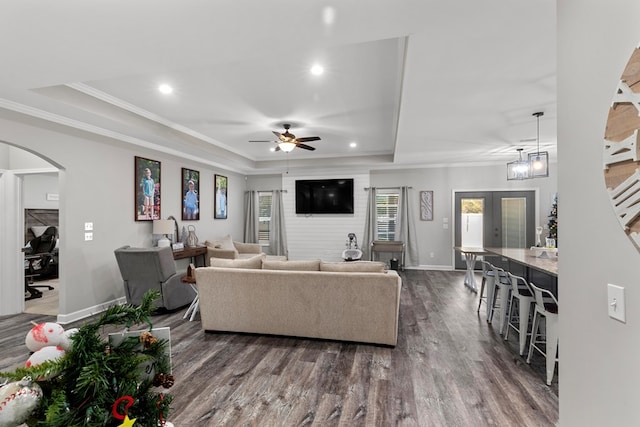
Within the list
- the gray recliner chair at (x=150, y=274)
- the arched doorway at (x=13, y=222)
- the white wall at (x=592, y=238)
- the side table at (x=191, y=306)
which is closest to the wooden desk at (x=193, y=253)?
the gray recliner chair at (x=150, y=274)

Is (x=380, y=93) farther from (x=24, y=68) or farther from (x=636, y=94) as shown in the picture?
(x=24, y=68)

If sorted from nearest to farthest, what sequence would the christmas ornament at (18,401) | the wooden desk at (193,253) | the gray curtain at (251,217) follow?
1. the christmas ornament at (18,401)
2. the wooden desk at (193,253)
3. the gray curtain at (251,217)

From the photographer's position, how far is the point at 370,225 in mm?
7840

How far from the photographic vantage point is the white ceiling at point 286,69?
73.5 inches

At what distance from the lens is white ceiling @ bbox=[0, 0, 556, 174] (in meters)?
1.87

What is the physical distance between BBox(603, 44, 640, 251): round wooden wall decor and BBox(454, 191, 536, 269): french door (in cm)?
665

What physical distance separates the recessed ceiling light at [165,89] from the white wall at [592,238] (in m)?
3.49

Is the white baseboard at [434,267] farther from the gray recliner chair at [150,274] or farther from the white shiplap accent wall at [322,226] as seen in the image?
the gray recliner chair at [150,274]

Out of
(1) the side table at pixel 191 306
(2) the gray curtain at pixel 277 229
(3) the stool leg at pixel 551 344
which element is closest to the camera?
(3) the stool leg at pixel 551 344

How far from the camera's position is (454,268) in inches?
290

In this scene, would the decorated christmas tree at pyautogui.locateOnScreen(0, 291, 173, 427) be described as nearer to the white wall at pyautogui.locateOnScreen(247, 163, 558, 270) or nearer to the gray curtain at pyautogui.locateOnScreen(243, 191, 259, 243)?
the white wall at pyautogui.locateOnScreen(247, 163, 558, 270)

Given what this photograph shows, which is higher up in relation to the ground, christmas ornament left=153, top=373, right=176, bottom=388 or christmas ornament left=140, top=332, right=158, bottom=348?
christmas ornament left=140, top=332, right=158, bottom=348

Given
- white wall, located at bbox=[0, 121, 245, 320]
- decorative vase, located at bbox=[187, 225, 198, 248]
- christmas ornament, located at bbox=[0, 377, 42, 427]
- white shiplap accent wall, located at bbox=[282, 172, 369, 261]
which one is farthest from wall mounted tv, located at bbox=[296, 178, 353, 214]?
christmas ornament, located at bbox=[0, 377, 42, 427]

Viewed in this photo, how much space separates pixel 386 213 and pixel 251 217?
12.2ft
